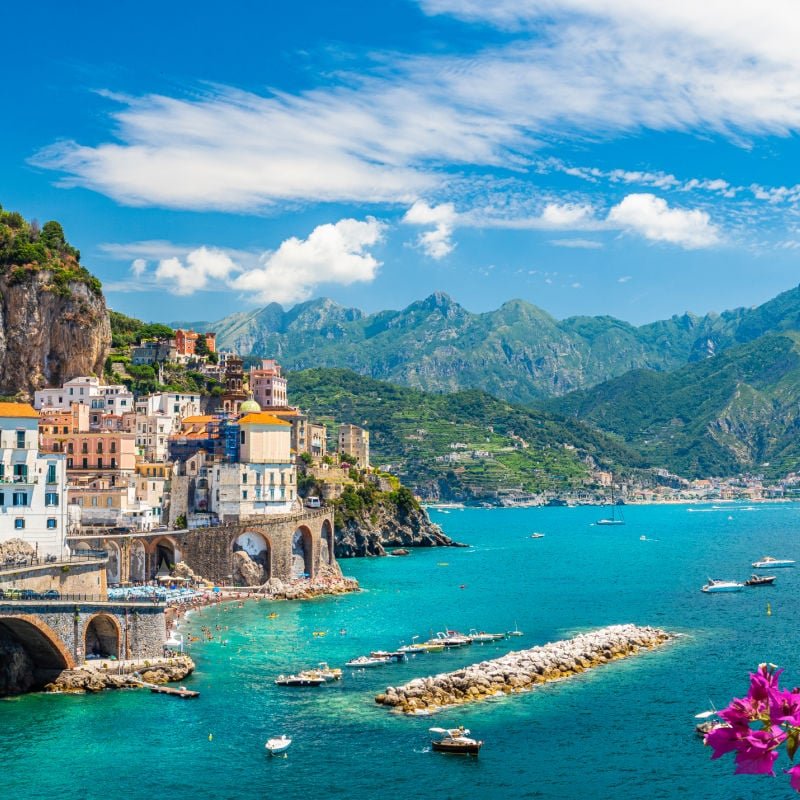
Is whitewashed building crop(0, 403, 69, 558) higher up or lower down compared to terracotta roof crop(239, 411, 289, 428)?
lower down

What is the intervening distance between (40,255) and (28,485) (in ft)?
177

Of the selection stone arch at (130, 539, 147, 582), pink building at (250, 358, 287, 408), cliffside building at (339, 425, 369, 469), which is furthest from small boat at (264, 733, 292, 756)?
cliffside building at (339, 425, 369, 469)

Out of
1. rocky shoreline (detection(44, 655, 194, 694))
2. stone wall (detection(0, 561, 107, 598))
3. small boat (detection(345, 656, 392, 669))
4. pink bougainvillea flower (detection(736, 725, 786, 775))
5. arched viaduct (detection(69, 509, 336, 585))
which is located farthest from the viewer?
arched viaduct (detection(69, 509, 336, 585))

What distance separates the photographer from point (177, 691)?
5541 centimetres

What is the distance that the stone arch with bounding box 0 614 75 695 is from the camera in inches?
2140

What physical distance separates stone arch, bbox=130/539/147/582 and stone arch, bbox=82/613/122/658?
30.1 meters

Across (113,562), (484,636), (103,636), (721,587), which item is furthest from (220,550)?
(721,587)

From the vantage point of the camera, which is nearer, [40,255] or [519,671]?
[519,671]

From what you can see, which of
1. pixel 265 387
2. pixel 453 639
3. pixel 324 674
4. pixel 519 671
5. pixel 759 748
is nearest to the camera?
pixel 759 748

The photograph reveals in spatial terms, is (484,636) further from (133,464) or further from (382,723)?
(133,464)

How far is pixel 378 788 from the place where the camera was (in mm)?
42094

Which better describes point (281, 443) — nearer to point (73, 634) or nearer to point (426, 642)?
point (426, 642)

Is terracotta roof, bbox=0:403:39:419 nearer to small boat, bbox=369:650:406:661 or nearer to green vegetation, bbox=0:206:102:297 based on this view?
small boat, bbox=369:650:406:661

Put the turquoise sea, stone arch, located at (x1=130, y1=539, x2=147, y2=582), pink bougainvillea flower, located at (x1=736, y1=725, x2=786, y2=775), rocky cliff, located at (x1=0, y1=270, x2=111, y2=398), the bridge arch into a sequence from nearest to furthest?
pink bougainvillea flower, located at (x1=736, y1=725, x2=786, y2=775)
the turquoise sea
the bridge arch
stone arch, located at (x1=130, y1=539, x2=147, y2=582)
rocky cliff, located at (x1=0, y1=270, x2=111, y2=398)
